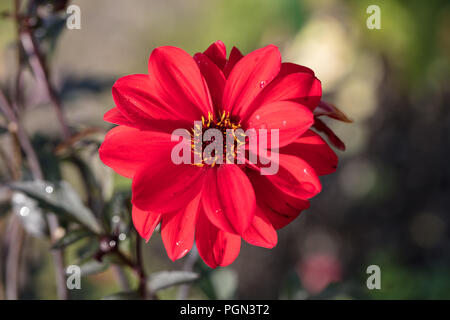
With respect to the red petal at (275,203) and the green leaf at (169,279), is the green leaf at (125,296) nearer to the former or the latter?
the green leaf at (169,279)

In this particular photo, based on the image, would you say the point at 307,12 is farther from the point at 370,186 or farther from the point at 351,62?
the point at 370,186

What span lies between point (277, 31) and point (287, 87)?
3.58 ft

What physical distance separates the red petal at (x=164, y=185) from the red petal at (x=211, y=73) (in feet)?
0.28

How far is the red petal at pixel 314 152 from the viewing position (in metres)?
0.41

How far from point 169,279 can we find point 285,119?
9.3 inches

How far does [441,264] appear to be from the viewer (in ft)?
3.75

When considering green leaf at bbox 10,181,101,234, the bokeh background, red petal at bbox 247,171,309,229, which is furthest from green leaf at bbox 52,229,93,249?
the bokeh background

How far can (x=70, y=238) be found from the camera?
506 mm

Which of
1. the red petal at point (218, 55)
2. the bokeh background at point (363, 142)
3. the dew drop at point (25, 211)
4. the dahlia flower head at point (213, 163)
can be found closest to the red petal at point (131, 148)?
the dahlia flower head at point (213, 163)

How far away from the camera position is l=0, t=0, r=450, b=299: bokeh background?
120cm

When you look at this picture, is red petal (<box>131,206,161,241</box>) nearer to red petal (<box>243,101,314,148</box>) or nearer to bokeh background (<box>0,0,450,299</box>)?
red petal (<box>243,101,314,148</box>)

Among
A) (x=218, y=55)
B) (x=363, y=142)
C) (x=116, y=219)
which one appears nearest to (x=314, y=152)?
Answer: (x=218, y=55)

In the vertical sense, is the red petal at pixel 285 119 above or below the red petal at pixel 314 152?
above

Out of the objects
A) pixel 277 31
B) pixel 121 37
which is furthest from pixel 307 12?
pixel 121 37
